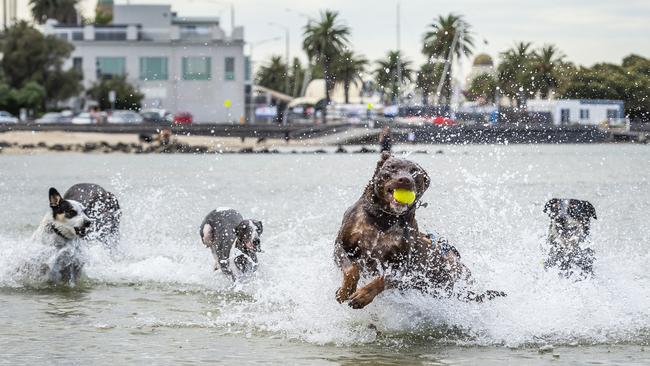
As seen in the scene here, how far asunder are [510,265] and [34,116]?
87304 millimetres

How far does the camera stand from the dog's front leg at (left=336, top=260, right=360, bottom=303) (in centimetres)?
1030

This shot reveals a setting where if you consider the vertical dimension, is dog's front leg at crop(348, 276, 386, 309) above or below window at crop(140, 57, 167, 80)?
below

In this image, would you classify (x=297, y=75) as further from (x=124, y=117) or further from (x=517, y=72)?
(x=517, y=72)

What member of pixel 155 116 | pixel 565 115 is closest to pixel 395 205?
pixel 565 115

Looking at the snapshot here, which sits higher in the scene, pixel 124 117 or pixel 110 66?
pixel 110 66

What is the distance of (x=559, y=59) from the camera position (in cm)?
2544

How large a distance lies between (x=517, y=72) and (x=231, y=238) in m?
11.1

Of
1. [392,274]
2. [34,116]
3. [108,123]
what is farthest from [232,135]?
[392,274]

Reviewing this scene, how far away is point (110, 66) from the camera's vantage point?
353 feet

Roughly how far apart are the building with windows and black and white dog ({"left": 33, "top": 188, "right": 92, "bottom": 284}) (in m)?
85.4

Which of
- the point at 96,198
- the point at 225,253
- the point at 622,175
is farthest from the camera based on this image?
the point at 622,175

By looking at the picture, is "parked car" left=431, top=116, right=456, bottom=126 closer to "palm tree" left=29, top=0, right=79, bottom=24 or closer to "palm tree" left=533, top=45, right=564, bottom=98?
"palm tree" left=533, top=45, right=564, bottom=98

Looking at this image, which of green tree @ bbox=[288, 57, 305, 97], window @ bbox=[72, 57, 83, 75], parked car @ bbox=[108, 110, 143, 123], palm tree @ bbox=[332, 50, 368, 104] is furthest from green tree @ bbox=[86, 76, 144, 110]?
green tree @ bbox=[288, 57, 305, 97]

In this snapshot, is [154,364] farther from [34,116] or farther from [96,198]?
[34,116]
